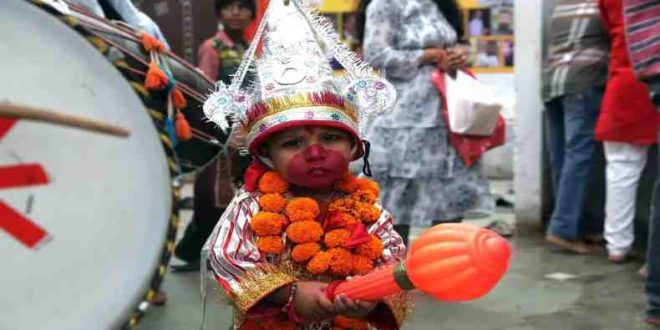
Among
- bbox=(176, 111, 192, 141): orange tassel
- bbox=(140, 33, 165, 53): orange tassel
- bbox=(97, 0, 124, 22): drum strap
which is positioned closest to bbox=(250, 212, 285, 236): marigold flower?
bbox=(176, 111, 192, 141): orange tassel

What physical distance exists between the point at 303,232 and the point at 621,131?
278 cm

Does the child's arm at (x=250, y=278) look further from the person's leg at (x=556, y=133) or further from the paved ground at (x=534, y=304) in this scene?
the person's leg at (x=556, y=133)

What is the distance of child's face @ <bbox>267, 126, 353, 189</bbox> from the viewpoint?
199cm

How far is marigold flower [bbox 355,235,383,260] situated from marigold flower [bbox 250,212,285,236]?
172 millimetres

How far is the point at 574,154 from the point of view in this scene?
189 inches

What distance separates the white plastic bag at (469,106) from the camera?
385 cm

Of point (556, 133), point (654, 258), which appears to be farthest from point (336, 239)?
point (556, 133)

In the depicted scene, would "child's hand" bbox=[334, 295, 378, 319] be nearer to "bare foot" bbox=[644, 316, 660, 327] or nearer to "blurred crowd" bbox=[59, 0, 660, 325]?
"blurred crowd" bbox=[59, 0, 660, 325]

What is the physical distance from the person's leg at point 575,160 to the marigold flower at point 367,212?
286cm

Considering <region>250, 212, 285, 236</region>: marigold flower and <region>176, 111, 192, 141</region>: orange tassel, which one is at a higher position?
<region>176, 111, 192, 141</region>: orange tassel

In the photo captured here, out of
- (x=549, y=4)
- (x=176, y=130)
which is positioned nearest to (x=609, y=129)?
(x=549, y=4)

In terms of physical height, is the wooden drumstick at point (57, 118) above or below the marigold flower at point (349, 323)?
above

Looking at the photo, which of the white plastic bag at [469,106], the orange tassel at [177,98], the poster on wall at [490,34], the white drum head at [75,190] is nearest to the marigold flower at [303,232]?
the white drum head at [75,190]

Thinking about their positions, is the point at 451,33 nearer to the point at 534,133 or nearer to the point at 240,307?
the point at 534,133
